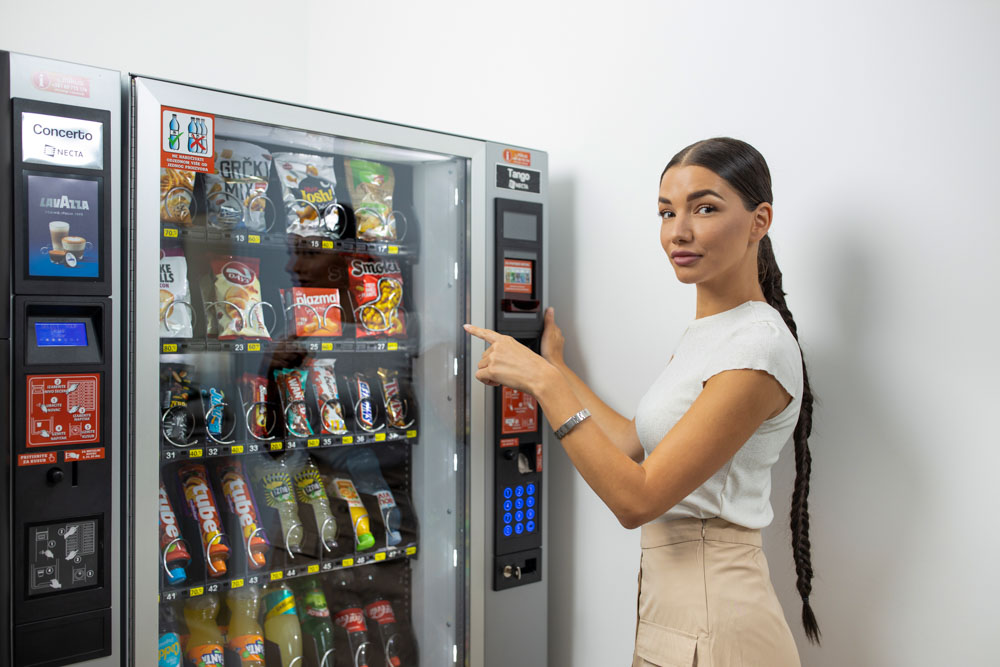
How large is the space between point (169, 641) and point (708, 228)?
1569mm

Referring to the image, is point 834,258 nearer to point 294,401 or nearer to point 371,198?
point 371,198

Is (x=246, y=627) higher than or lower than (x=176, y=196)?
lower

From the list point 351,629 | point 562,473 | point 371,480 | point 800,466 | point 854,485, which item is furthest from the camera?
point 562,473

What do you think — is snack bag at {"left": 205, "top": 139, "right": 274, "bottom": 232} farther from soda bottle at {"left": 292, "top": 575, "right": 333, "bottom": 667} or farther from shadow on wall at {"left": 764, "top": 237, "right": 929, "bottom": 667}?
shadow on wall at {"left": 764, "top": 237, "right": 929, "bottom": 667}

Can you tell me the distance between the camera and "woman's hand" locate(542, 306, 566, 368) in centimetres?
208

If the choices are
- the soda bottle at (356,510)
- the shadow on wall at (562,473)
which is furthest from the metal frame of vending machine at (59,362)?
the shadow on wall at (562,473)

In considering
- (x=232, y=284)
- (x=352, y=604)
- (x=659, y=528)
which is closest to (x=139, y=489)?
(x=232, y=284)

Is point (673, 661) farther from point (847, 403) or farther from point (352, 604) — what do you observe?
point (352, 604)

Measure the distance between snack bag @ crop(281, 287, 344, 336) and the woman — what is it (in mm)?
714

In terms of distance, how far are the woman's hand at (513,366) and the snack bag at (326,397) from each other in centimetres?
55

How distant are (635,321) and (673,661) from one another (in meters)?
1.00

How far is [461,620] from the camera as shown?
1996 mm

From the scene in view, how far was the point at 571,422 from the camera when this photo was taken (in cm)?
134

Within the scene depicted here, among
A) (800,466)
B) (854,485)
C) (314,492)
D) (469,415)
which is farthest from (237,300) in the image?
(854,485)
